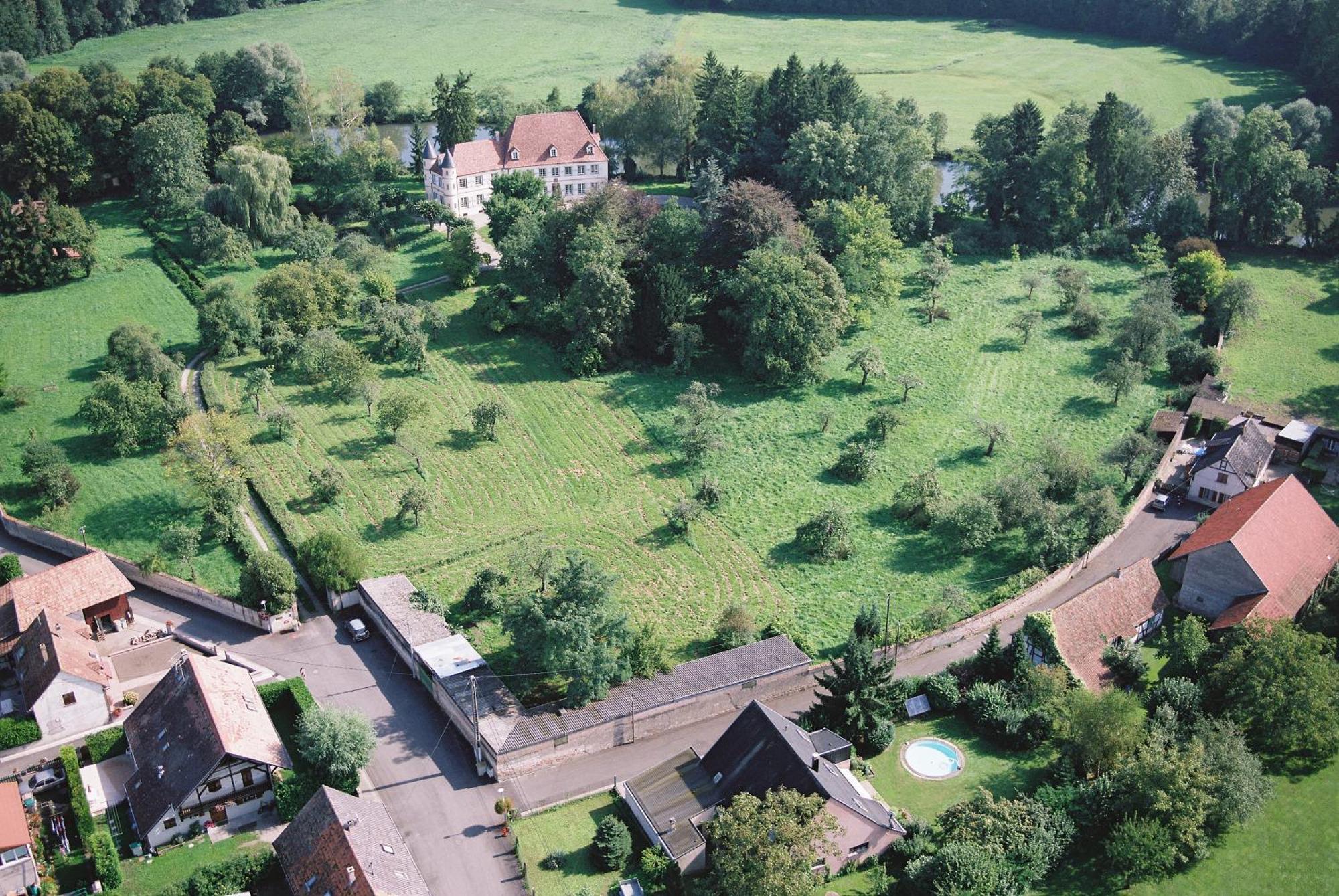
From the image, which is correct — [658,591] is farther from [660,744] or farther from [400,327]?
[400,327]

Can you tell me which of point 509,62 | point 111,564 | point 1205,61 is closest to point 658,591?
point 111,564

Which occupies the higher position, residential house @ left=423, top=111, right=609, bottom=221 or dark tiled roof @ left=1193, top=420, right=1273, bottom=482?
residential house @ left=423, top=111, right=609, bottom=221

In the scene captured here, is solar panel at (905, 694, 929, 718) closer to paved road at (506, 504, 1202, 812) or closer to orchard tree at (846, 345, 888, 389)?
paved road at (506, 504, 1202, 812)

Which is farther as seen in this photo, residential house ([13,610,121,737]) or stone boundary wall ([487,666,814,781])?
residential house ([13,610,121,737])

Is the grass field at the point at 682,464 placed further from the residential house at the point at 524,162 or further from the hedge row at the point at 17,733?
the hedge row at the point at 17,733

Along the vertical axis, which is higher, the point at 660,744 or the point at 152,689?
the point at 152,689

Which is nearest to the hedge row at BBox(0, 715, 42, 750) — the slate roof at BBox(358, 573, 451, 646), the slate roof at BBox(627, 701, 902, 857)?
the slate roof at BBox(358, 573, 451, 646)

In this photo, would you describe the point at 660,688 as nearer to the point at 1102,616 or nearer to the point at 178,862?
the point at 178,862
